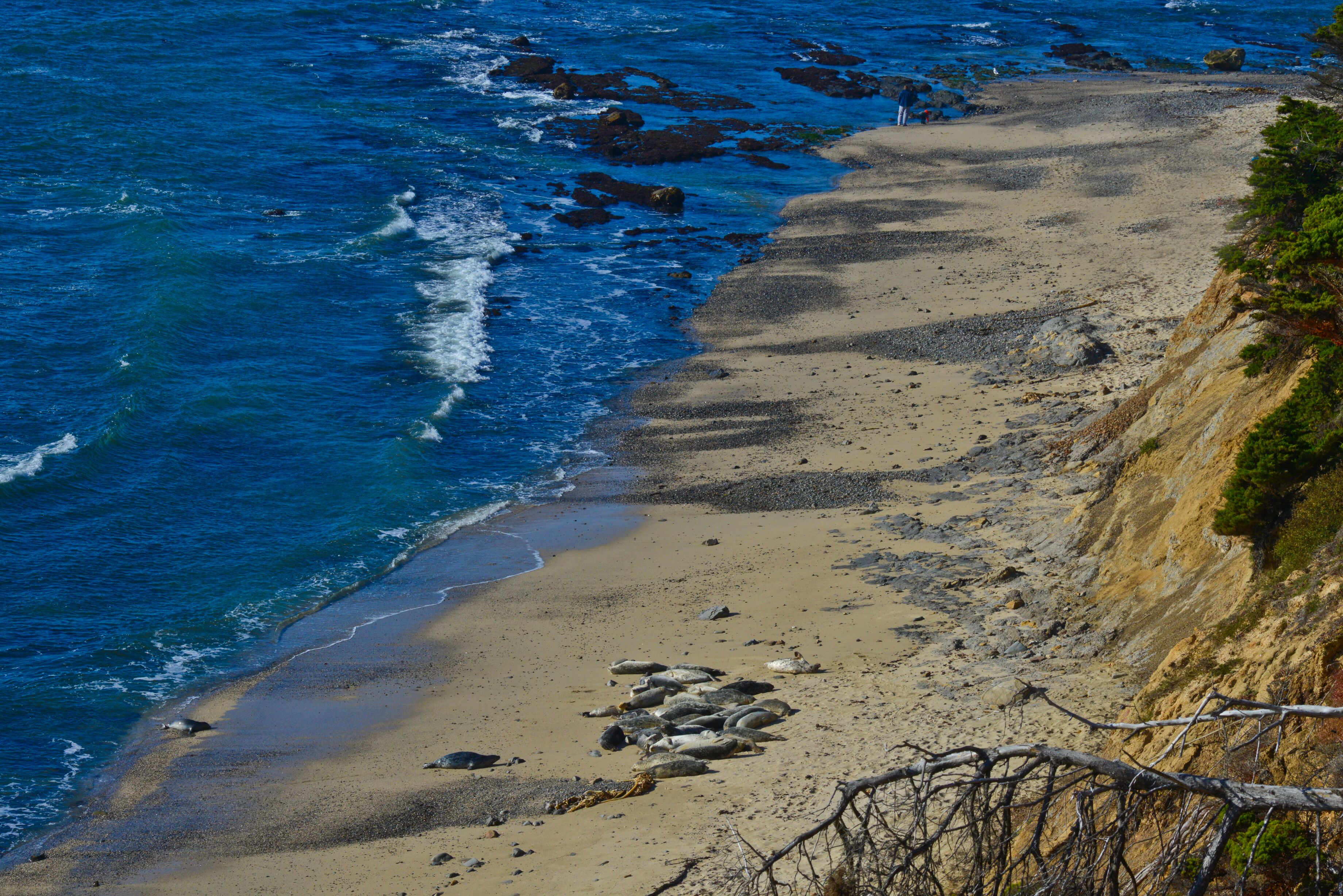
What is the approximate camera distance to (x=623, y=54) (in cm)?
6247

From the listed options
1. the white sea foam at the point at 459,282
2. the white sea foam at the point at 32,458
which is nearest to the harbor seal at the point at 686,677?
the white sea foam at the point at 459,282

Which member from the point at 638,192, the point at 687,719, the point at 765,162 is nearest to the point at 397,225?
the point at 638,192

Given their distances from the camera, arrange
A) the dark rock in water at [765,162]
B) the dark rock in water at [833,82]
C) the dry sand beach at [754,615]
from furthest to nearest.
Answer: the dark rock in water at [833,82] → the dark rock in water at [765,162] → the dry sand beach at [754,615]

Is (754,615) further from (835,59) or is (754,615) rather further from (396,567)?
(835,59)

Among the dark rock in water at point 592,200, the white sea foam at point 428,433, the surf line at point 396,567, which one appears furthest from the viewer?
the dark rock in water at point 592,200

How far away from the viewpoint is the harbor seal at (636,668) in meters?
15.2

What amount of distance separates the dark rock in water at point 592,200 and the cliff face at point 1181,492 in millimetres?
27586

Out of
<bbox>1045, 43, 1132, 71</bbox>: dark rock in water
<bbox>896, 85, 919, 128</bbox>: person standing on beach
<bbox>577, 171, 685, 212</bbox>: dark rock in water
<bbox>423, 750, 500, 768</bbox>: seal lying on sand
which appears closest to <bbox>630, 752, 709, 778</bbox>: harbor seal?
<bbox>423, 750, 500, 768</bbox>: seal lying on sand

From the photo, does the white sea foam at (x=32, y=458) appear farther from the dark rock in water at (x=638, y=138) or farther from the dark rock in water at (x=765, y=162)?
the dark rock in water at (x=765, y=162)

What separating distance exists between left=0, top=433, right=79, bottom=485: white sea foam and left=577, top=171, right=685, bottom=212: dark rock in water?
2295 cm

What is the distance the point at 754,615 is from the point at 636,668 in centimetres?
208

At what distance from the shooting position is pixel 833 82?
191 ft

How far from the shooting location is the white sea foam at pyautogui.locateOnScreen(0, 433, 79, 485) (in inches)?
895

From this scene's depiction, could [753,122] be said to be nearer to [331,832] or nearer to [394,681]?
[394,681]
